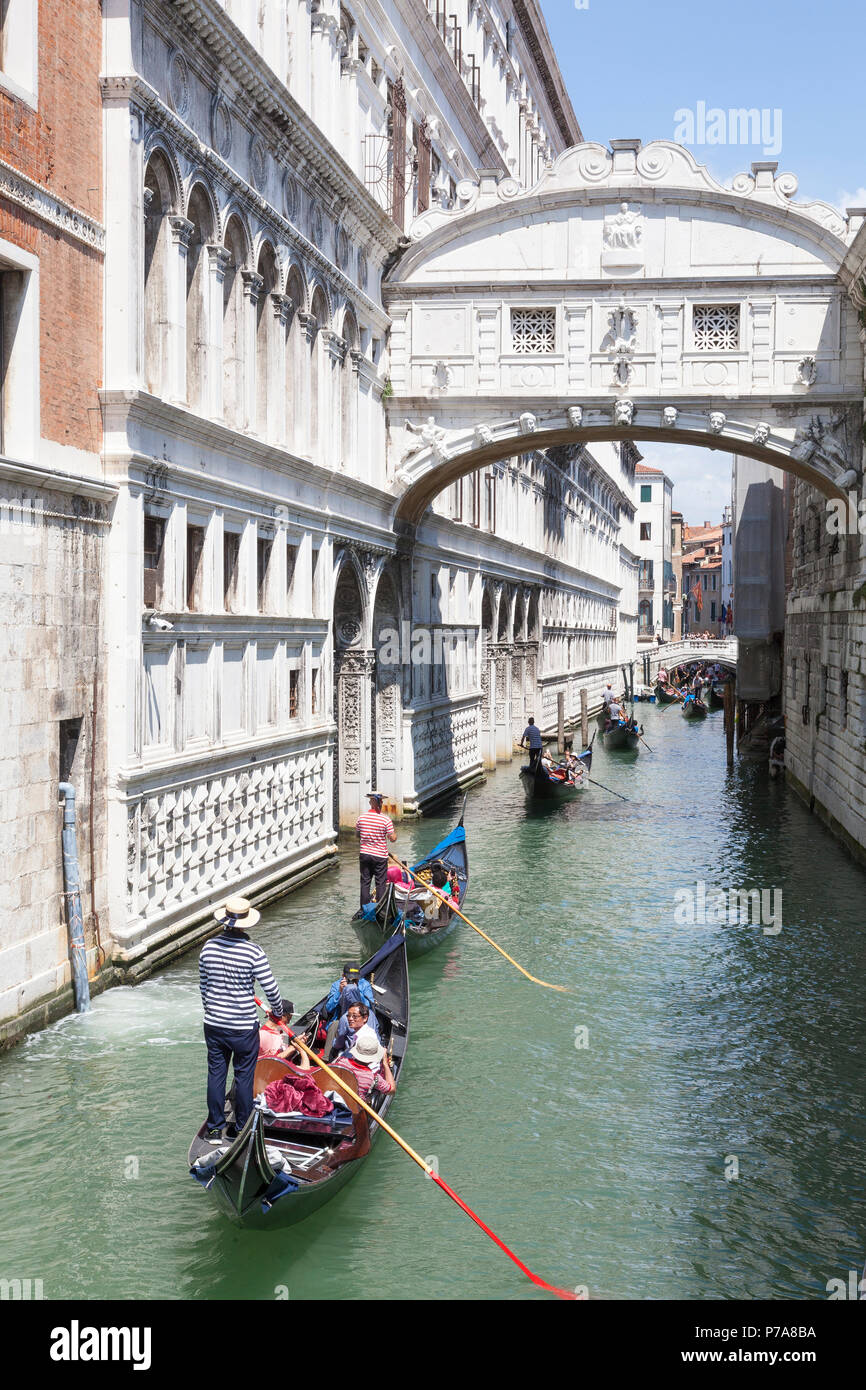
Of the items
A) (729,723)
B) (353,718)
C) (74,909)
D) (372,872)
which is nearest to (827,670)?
(353,718)

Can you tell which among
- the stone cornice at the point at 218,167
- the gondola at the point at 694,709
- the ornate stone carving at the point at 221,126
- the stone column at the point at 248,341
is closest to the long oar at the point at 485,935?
the stone column at the point at 248,341

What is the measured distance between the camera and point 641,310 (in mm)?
18047

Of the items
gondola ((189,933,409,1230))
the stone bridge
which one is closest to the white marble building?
the stone bridge

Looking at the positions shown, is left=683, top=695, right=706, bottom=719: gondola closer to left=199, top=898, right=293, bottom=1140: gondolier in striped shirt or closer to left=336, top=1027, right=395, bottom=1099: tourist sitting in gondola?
left=336, top=1027, right=395, bottom=1099: tourist sitting in gondola

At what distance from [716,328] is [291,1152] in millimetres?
13670

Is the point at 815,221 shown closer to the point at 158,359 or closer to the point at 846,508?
the point at 846,508

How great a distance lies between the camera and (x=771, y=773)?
89.7ft

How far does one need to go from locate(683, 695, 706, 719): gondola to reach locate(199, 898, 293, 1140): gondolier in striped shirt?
139 feet

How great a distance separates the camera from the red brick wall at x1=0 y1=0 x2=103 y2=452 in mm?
9180

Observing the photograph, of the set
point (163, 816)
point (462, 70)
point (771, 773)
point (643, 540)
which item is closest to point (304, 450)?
point (163, 816)

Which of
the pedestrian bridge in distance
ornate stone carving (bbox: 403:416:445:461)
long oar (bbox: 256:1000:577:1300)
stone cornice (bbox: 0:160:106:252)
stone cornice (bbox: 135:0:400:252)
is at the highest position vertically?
stone cornice (bbox: 135:0:400:252)

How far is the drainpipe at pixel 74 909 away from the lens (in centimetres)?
969

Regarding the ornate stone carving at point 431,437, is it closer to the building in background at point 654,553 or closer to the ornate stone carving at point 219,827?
the ornate stone carving at point 219,827

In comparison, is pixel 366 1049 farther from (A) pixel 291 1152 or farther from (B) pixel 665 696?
(B) pixel 665 696
